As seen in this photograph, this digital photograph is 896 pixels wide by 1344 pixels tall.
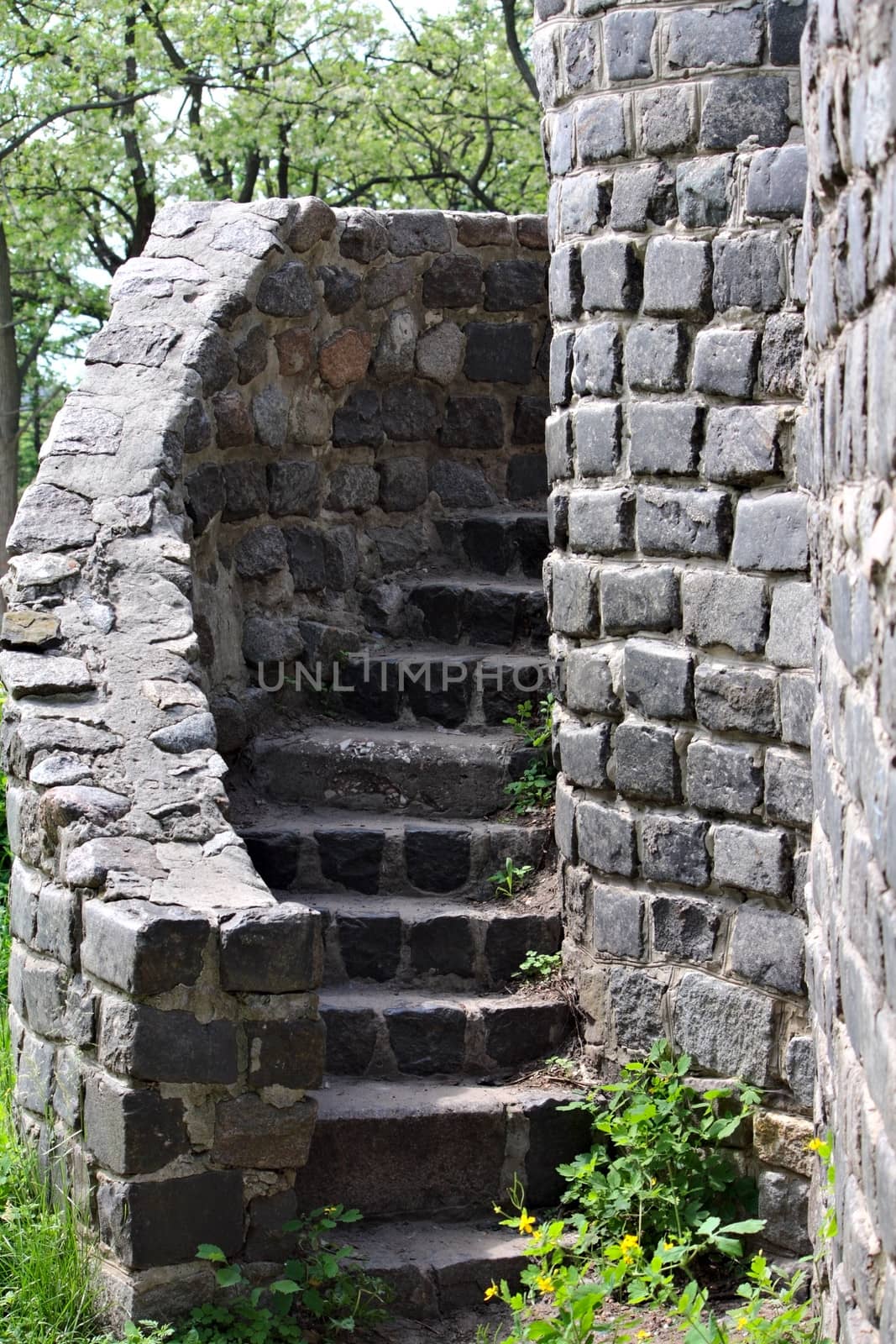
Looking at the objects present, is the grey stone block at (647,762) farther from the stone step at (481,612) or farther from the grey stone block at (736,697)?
the stone step at (481,612)

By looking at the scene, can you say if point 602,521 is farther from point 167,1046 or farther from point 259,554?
point 167,1046

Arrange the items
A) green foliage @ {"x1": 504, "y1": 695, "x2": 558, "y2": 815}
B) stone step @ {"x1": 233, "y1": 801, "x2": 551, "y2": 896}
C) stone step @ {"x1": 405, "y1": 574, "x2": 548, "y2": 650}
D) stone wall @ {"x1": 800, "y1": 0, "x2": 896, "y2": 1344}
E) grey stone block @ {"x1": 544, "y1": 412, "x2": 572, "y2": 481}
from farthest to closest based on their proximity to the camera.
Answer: stone step @ {"x1": 405, "y1": 574, "x2": 548, "y2": 650}, green foliage @ {"x1": 504, "y1": 695, "x2": 558, "y2": 815}, stone step @ {"x1": 233, "y1": 801, "x2": 551, "y2": 896}, grey stone block @ {"x1": 544, "y1": 412, "x2": 572, "y2": 481}, stone wall @ {"x1": 800, "y1": 0, "x2": 896, "y2": 1344}

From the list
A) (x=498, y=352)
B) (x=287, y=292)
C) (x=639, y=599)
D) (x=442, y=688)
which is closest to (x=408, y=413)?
(x=498, y=352)

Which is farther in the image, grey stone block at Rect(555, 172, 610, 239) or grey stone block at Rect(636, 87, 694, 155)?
grey stone block at Rect(555, 172, 610, 239)

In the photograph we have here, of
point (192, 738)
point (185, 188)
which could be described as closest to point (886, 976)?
point (192, 738)

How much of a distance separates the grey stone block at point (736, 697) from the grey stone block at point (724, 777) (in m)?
0.05

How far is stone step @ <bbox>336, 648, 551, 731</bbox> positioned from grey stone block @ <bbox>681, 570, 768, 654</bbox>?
3.63 feet

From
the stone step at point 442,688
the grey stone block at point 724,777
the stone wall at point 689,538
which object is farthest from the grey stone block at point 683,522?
the stone step at point 442,688

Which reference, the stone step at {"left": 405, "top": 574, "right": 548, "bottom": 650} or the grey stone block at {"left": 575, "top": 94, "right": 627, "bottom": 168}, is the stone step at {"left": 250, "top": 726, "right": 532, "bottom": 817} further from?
the grey stone block at {"left": 575, "top": 94, "right": 627, "bottom": 168}

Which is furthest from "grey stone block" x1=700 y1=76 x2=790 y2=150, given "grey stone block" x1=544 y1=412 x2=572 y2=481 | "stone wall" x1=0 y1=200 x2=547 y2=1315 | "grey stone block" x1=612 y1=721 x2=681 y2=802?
"stone wall" x1=0 y1=200 x2=547 y2=1315

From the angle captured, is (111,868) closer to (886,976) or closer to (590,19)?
(886,976)

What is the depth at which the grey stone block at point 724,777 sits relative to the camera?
3580 mm

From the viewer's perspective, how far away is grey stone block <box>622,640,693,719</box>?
370cm

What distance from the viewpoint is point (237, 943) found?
3.11m
